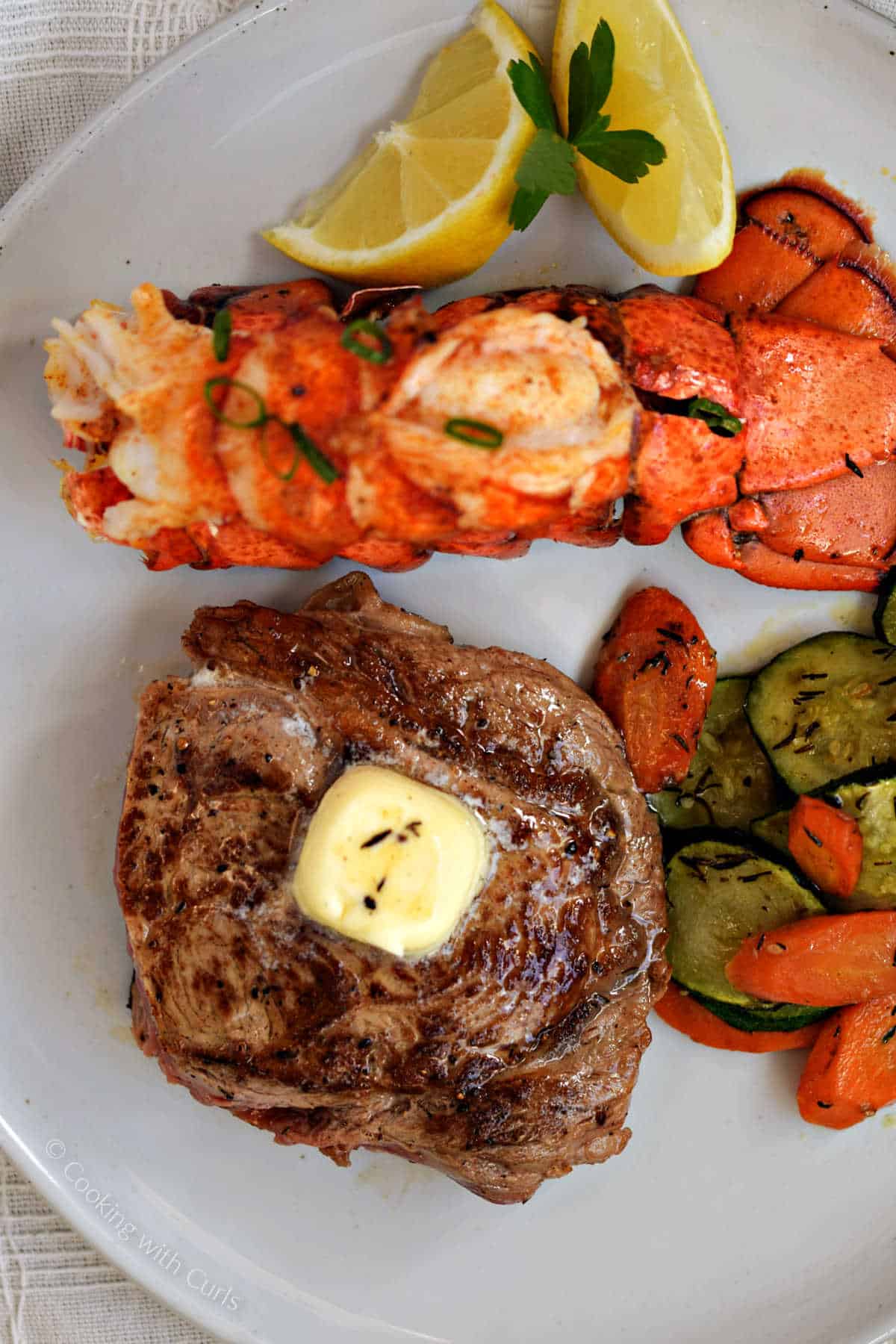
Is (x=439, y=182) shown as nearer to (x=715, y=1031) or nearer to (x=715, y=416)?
→ (x=715, y=416)

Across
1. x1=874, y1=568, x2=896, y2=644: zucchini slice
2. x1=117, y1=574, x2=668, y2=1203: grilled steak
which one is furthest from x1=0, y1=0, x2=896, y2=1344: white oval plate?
x1=117, y1=574, x2=668, y2=1203: grilled steak

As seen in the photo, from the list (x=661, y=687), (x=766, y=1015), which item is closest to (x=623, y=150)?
(x=661, y=687)

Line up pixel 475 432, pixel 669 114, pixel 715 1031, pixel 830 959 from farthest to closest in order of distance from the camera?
pixel 715 1031, pixel 830 959, pixel 669 114, pixel 475 432

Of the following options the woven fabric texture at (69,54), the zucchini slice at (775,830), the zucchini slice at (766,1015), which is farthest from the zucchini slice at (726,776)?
the woven fabric texture at (69,54)

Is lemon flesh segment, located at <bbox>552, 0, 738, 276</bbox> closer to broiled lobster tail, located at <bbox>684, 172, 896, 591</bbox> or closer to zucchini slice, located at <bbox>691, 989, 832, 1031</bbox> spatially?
broiled lobster tail, located at <bbox>684, 172, 896, 591</bbox>

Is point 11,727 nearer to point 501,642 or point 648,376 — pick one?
point 501,642

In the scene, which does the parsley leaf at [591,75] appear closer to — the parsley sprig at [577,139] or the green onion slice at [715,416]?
the parsley sprig at [577,139]

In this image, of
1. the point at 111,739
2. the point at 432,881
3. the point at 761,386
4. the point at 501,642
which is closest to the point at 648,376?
the point at 761,386
